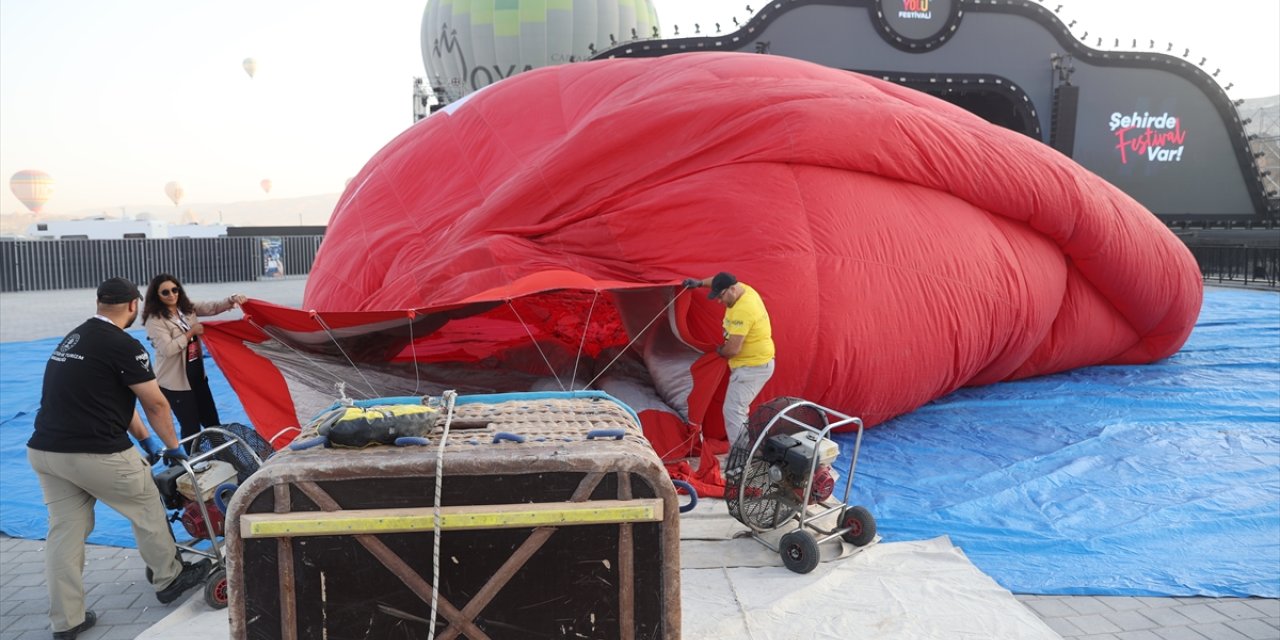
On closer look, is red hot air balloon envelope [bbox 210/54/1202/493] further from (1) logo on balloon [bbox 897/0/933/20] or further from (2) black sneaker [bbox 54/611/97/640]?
(1) logo on balloon [bbox 897/0/933/20]

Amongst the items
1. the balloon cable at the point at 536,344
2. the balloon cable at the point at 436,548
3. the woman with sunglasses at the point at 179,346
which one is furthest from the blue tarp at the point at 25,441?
the balloon cable at the point at 436,548

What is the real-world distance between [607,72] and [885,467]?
3.70 metres

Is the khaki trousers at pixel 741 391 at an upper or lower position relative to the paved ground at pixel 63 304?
upper

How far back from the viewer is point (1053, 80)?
641 inches

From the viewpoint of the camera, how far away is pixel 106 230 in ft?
109

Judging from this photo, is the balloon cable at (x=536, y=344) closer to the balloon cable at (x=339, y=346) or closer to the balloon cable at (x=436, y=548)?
the balloon cable at (x=339, y=346)

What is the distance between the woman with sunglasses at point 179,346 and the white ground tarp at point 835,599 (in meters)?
1.56

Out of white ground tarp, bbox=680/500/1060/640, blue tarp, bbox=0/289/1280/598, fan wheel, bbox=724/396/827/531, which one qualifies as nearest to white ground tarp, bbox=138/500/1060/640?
white ground tarp, bbox=680/500/1060/640

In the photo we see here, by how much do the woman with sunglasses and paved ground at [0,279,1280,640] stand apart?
2.93ft

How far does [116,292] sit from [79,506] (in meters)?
0.86

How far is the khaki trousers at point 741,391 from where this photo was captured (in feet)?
16.2

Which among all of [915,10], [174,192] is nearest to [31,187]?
[174,192]

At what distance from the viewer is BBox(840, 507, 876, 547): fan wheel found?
4.00 m

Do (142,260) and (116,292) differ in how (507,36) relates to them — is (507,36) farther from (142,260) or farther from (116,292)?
(116,292)
